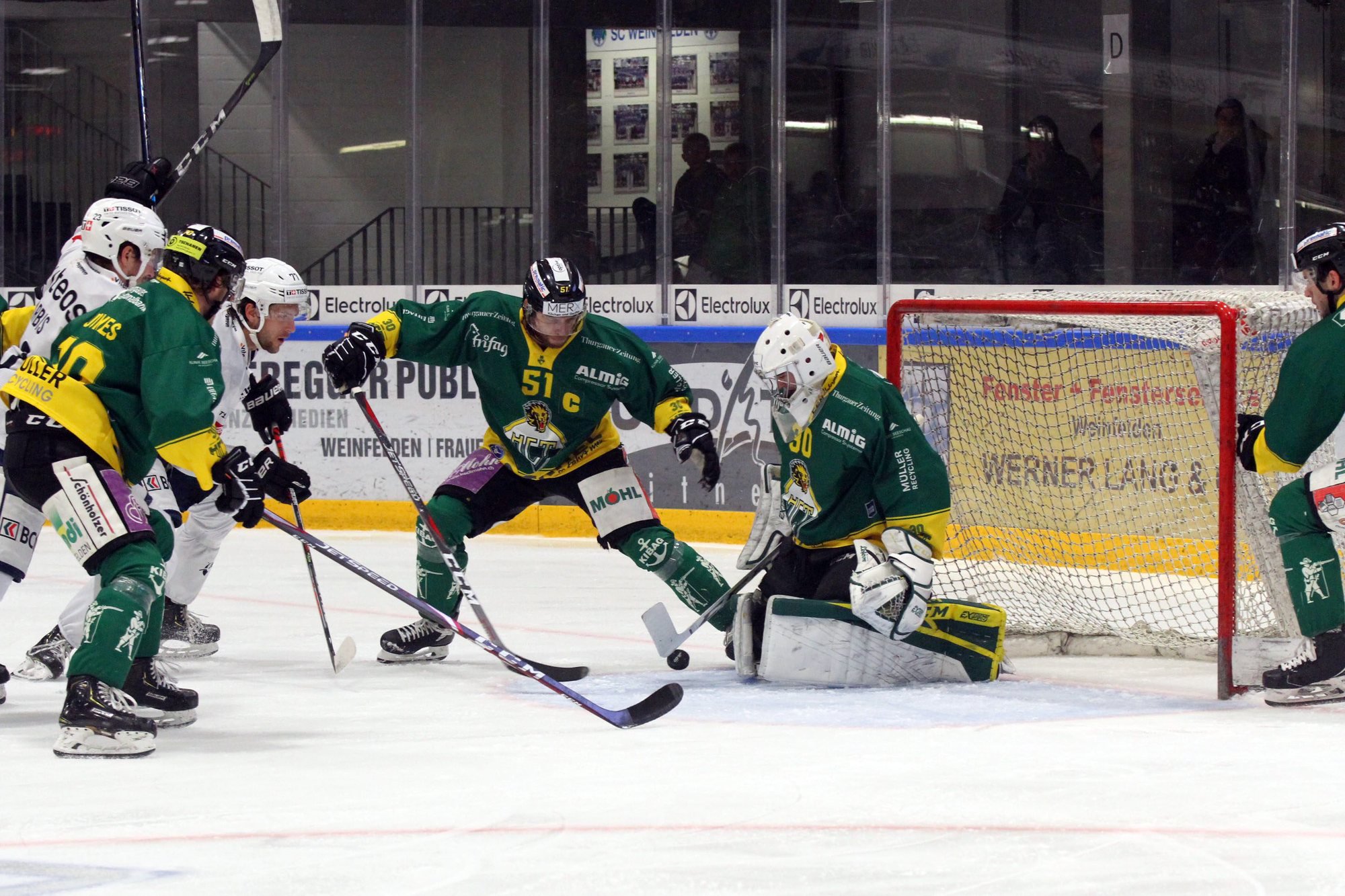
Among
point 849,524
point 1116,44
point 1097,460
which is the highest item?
point 1116,44

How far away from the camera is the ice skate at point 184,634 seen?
15.8 feet

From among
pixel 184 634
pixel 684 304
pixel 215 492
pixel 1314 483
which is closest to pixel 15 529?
pixel 215 492

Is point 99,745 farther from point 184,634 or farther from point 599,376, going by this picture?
point 599,376

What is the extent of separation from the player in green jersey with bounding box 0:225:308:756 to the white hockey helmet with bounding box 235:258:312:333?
0.87 meters

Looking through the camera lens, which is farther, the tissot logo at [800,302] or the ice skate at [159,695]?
the tissot logo at [800,302]

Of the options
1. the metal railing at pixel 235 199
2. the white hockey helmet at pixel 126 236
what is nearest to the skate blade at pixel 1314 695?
the white hockey helmet at pixel 126 236

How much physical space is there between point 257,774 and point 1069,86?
17.4 ft

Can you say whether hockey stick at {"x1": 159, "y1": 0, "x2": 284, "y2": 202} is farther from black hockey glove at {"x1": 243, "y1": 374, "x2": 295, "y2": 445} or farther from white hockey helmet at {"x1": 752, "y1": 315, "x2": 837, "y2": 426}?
white hockey helmet at {"x1": 752, "y1": 315, "x2": 837, "y2": 426}

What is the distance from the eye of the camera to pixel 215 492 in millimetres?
4336

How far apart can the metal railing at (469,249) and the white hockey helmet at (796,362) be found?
392 centimetres

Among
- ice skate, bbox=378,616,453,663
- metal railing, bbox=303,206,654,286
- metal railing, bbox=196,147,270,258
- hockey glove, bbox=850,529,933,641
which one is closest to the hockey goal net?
hockey glove, bbox=850,529,933,641

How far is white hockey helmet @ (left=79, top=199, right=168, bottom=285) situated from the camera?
4.48 m

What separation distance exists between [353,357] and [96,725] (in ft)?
4.46

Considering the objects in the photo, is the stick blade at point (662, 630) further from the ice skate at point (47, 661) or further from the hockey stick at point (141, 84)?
the hockey stick at point (141, 84)
